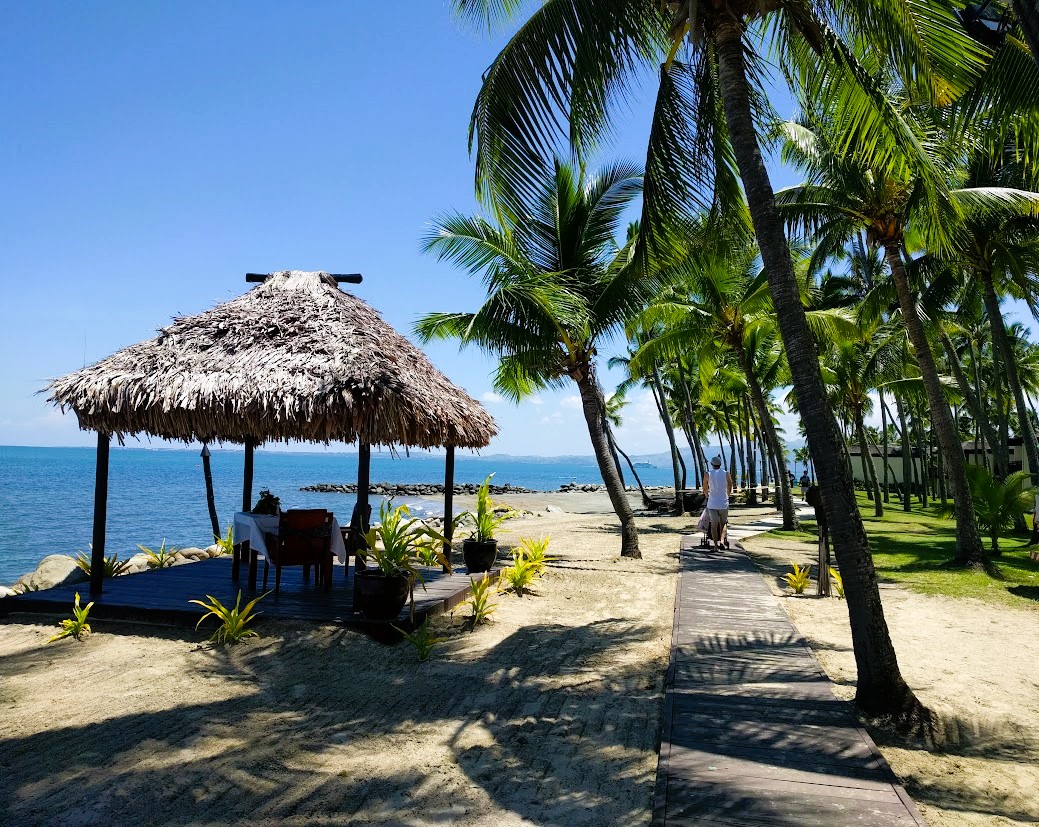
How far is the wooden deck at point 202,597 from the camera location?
665cm

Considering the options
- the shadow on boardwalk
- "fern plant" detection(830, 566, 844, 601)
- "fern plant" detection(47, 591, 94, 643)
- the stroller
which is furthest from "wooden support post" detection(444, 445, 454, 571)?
the stroller

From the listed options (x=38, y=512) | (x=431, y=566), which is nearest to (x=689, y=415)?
(x=431, y=566)

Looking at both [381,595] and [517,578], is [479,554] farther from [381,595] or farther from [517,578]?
[381,595]

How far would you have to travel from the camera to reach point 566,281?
12281mm

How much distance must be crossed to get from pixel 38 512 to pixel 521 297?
31435 mm

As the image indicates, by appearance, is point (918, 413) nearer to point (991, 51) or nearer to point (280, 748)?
point (991, 51)

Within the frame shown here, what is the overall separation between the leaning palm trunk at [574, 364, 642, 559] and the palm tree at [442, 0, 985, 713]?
5.04 meters

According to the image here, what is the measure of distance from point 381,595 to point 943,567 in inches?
364

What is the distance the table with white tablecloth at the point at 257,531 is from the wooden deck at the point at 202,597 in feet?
1.43

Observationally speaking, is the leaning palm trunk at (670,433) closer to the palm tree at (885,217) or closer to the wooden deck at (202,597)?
the palm tree at (885,217)

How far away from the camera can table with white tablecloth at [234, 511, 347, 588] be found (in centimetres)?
750

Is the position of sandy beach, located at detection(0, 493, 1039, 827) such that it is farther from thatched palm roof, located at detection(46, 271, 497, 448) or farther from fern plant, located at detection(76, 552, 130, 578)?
thatched palm roof, located at detection(46, 271, 497, 448)

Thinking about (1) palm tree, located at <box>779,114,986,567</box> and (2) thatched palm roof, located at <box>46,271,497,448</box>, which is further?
(1) palm tree, located at <box>779,114,986,567</box>

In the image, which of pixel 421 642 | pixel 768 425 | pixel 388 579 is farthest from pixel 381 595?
pixel 768 425
